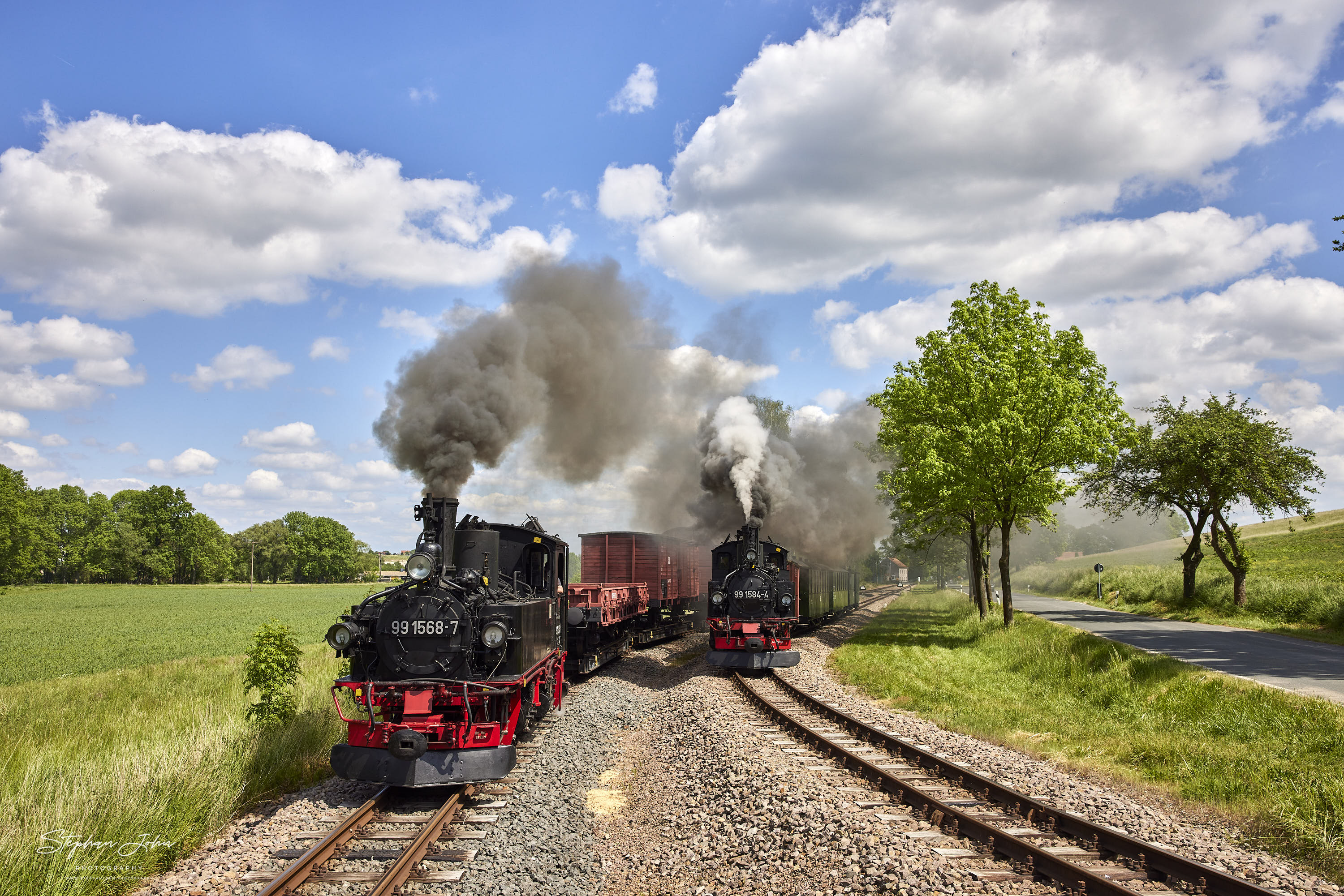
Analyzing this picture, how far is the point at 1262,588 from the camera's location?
80.8ft

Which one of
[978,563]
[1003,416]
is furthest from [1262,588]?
[1003,416]

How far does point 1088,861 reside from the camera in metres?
6.11

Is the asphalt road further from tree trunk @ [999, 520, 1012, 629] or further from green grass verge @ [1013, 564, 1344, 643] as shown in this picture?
tree trunk @ [999, 520, 1012, 629]

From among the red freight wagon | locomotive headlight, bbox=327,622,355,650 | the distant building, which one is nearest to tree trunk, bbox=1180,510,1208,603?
the red freight wagon

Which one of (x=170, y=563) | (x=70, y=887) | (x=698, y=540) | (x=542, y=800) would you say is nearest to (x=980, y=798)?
(x=542, y=800)

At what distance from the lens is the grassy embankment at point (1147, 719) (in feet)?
23.2

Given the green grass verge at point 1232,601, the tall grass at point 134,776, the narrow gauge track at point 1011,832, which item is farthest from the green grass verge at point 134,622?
the green grass verge at point 1232,601

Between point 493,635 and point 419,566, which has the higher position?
point 419,566

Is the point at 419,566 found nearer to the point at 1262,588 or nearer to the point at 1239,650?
the point at 1239,650

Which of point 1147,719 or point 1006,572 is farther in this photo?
point 1006,572

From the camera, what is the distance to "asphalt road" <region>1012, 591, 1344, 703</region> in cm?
1289

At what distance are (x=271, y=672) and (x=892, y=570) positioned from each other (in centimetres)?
10204

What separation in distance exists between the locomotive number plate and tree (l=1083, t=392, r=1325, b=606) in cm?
2356

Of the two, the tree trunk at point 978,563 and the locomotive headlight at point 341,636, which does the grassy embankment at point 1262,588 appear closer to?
the tree trunk at point 978,563
